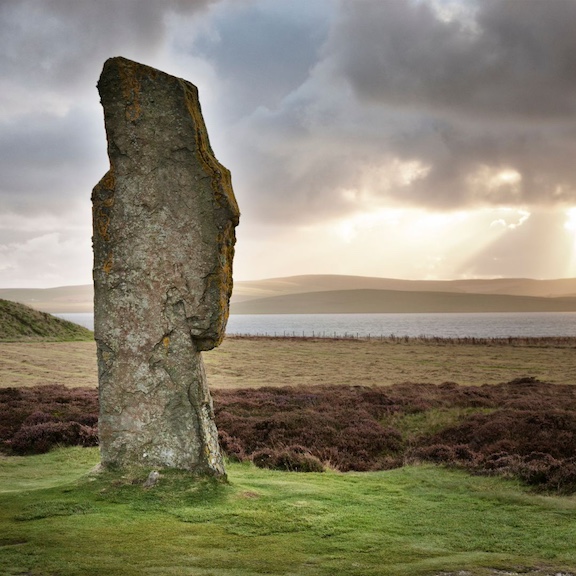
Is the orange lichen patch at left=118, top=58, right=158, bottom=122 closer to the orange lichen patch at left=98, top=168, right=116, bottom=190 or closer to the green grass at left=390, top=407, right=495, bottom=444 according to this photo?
the orange lichen patch at left=98, top=168, right=116, bottom=190

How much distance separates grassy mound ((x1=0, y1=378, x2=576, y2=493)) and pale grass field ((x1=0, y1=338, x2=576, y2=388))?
33.5ft

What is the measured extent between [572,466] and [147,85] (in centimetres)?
1034

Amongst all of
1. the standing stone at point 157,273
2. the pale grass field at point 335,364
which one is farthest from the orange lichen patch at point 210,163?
the pale grass field at point 335,364

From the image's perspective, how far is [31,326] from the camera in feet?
186

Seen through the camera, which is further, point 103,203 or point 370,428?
point 370,428

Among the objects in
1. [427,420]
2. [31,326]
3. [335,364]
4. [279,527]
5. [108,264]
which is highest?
[108,264]

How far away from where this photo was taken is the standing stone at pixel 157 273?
393 inches

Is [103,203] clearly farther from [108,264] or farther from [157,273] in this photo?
[157,273]

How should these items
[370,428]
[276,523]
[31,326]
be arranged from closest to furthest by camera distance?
[276,523], [370,428], [31,326]

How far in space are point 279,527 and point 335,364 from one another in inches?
1472

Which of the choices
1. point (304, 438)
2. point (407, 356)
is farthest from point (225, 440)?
point (407, 356)

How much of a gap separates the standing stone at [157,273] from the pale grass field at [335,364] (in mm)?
21464

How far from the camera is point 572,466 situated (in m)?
11.2

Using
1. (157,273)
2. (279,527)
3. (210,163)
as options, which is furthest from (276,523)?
(210,163)
